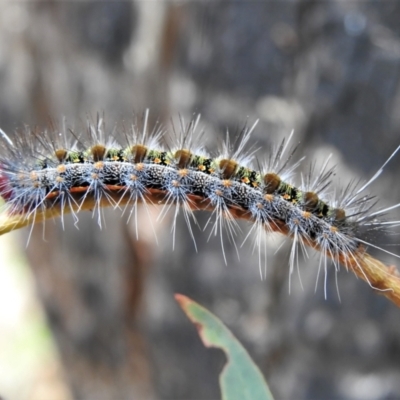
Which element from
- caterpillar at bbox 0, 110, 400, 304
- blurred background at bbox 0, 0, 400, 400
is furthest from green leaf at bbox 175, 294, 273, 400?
blurred background at bbox 0, 0, 400, 400

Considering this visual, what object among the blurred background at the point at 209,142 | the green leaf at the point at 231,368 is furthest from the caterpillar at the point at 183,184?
the blurred background at the point at 209,142

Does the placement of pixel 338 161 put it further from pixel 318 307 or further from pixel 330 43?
pixel 318 307

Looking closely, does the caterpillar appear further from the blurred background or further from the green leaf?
the blurred background

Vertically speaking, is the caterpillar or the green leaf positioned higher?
the caterpillar

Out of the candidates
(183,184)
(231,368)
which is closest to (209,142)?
(183,184)

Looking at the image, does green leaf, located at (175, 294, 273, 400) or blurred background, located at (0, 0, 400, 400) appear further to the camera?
blurred background, located at (0, 0, 400, 400)

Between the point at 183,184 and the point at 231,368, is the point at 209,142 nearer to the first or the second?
the point at 183,184

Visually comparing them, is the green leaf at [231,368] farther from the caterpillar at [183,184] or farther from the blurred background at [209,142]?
the blurred background at [209,142]

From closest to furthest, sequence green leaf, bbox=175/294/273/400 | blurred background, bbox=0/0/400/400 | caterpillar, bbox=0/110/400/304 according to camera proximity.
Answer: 1. green leaf, bbox=175/294/273/400
2. caterpillar, bbox=0/110/400/304
3. blurred background, bbox=0/0/400/400
